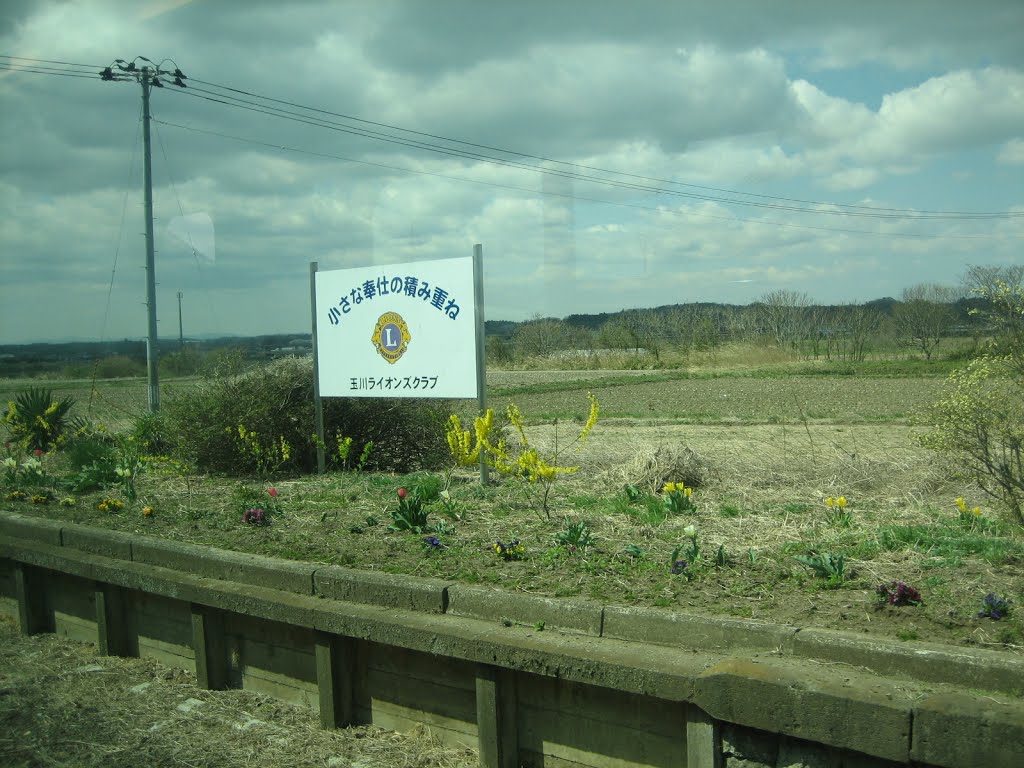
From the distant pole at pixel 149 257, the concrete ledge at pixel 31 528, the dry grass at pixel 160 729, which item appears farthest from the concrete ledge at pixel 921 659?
the distant pole at pixel 149 257

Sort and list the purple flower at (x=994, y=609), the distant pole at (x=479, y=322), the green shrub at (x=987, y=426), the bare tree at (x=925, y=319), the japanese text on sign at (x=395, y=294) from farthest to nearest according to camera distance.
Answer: the bare tree at (x=925, y=319), the japanese text on sign at (x=395, y=294), the distant pole at (x=479, y=322), the green shrub at (x=987, y=426), the purple flower at (x=994, y=609)

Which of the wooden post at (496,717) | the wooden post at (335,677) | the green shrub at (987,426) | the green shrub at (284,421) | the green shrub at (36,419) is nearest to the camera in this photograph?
the wooden post at (496,717)

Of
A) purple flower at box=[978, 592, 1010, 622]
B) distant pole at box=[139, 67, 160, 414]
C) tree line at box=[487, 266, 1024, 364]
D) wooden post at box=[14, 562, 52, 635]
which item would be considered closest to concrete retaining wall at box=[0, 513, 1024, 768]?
purple flower at box=[978, 592, 1010, 622]

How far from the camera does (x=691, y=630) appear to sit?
4074mm

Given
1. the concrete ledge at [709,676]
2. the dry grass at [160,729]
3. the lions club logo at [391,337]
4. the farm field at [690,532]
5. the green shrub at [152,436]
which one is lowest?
the dry grass at [160,729]

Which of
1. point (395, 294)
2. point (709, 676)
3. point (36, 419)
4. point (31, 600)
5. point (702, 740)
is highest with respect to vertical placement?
point (395, 294)

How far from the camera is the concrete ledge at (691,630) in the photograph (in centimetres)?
390

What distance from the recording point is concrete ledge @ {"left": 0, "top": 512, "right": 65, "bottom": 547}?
7.45 m

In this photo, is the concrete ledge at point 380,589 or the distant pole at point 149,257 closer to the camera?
the concrete ledge at point 380,589

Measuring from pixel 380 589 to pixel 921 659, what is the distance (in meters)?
2.86

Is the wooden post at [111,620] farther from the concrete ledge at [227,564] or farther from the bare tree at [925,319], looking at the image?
the bare tree at [925,319]

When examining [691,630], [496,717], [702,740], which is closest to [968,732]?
[702,740]

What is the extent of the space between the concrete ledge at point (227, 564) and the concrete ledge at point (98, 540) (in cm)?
10

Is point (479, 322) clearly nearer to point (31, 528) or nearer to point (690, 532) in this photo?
point (690, 532)
